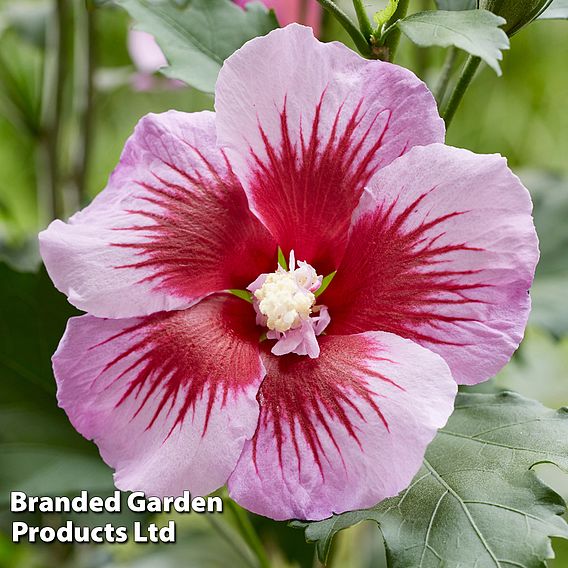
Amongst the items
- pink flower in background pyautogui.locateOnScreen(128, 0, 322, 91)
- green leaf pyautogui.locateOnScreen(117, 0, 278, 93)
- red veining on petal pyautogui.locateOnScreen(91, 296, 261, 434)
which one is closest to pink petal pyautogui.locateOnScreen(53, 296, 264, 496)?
red veining on petal pyautogui.locateOnScreen(91, 296, 261, 434)

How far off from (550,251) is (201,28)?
0.41 metres

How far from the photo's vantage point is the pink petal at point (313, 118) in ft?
1.30

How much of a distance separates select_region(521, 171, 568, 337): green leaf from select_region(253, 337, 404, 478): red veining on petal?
1.10 feet

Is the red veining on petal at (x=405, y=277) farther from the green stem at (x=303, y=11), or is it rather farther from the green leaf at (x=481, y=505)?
the green stem at (x=303, y=11)

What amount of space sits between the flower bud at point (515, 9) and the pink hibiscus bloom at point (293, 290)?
2.8 inches

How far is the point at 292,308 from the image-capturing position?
42cm

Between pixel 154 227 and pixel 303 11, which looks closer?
pixel 154 227

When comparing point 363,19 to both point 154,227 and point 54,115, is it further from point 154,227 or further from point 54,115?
point 54,115

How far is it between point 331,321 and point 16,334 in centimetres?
27

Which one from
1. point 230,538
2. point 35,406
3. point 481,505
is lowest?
point 230,538

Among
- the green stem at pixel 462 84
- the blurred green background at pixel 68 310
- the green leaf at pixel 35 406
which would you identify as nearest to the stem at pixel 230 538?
the blurred green background at pixel 68 310

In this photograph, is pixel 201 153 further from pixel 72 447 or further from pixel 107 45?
pixel 107 45

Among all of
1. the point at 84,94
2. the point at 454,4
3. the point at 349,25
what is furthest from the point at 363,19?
the point at 84,94

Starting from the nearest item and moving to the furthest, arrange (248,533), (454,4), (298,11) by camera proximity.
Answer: (454,4) → (248,533) → (298,11)
